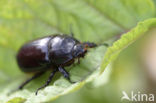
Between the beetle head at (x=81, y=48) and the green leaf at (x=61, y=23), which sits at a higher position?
the green leaf at (x=61, y=23)

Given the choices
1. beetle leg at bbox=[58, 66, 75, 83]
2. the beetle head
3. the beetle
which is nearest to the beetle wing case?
the beetle

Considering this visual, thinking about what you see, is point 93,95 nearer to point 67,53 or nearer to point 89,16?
point 67,53

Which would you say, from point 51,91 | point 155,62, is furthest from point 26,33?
point 155,62

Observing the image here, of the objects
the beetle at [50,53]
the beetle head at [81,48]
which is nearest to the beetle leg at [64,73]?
the beetle at [50,53]

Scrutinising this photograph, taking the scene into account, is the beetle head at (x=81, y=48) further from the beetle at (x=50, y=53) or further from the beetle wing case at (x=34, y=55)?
the beetle wing case at (x=34, y=55)

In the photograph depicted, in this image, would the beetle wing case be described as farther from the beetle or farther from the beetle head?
the beetle head

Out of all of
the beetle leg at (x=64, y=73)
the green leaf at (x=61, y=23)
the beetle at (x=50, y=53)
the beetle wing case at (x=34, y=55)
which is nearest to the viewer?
the beetle leg at (x=64, y=73)

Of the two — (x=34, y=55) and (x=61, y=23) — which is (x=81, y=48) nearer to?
(x=61, y=23)
